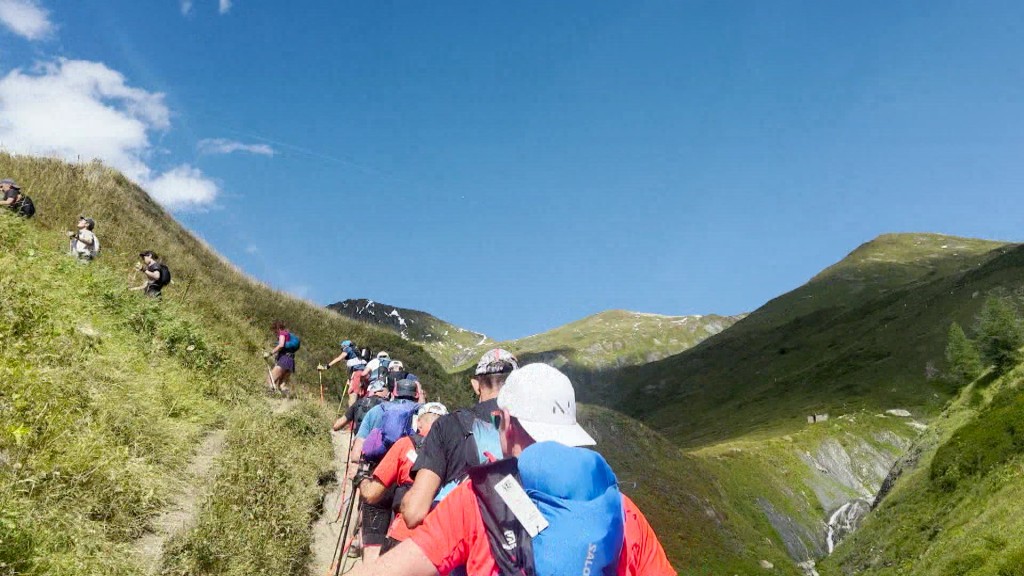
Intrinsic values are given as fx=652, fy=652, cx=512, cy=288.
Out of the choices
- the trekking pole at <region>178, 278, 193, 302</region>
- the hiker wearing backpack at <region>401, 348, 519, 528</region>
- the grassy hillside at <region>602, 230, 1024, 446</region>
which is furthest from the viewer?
the grassy hillside at <region>602, 230, 1024, 446</region>

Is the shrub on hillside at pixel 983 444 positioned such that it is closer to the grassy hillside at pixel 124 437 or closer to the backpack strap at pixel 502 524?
the grassy hillside at pixel 124 437

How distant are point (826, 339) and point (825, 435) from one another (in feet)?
308

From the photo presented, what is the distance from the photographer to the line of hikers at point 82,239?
1309 cm

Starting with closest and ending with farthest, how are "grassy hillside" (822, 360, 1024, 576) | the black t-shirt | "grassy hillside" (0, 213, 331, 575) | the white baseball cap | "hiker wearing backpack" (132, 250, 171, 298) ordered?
the white baseball cap → the black t-shirt → "grassy hillside" (0, 213, 331, 575) → "hiker wearing backpack" (132, 250, 171, 298) → "grassy hillside" (822, 360, 1024, 576)

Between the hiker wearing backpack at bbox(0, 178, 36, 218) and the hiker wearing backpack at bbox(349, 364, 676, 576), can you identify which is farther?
the hiker wearing backpack at bbox(0, 178, 36, 218)

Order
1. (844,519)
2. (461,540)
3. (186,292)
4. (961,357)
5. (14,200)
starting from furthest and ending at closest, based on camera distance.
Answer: (961,357) → (844,519) → (186,292) → (14,200) → (461,540)

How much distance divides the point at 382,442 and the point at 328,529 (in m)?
5.48

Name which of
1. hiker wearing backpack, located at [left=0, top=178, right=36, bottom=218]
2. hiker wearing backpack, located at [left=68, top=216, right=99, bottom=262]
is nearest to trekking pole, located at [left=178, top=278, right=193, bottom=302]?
hiker wearing backpack, located at [left=68, top=216, right=99, bottom=262]

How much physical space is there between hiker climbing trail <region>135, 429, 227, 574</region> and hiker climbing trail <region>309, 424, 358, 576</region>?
6.30ft

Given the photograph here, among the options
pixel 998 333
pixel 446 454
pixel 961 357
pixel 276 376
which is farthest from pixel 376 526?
pixel 961 357

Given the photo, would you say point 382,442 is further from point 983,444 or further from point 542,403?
point 983,444

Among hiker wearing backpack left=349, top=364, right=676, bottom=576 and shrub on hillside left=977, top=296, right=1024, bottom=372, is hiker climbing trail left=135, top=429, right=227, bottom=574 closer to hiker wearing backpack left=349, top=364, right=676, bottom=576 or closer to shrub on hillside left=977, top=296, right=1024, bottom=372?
hiker wearing backpack left=349, top=364, right=676, bottom=576

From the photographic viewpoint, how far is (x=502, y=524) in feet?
9.43

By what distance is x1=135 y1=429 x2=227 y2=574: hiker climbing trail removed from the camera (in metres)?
6.80
